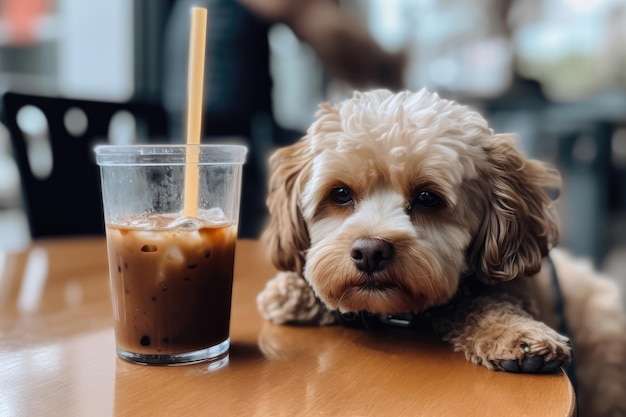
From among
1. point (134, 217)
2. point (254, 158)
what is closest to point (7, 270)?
point (134, 217)

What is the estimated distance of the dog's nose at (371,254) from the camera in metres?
0.96

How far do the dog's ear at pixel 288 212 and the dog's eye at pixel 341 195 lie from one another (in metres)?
0.07

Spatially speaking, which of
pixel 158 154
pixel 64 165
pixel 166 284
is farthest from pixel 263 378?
pixel 64 165

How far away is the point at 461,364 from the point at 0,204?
444 centimetres

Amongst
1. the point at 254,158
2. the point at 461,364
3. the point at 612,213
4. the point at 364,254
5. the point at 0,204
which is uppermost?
the point at 364,254

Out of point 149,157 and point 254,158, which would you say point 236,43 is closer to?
point 254,158

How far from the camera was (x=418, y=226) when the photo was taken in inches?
40.9

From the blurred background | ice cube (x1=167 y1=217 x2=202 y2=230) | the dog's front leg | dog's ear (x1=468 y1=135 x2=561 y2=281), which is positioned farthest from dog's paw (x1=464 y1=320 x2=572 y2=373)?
the blurred background

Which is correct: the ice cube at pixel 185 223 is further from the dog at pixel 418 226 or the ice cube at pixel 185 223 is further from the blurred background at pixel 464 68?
the blurred background at pixel 464 68

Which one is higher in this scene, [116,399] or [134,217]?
[134,217]

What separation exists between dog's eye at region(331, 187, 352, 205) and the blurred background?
276 centimetres

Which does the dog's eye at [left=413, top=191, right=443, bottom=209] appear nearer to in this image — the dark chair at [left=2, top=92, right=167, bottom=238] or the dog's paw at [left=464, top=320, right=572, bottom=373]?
the dog's paw at [left=464, top=320, right=572, bottom=373]

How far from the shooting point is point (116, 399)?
77 cm

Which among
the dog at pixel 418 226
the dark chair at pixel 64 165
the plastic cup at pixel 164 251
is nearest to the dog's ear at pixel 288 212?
the dog at pixel 418 226
